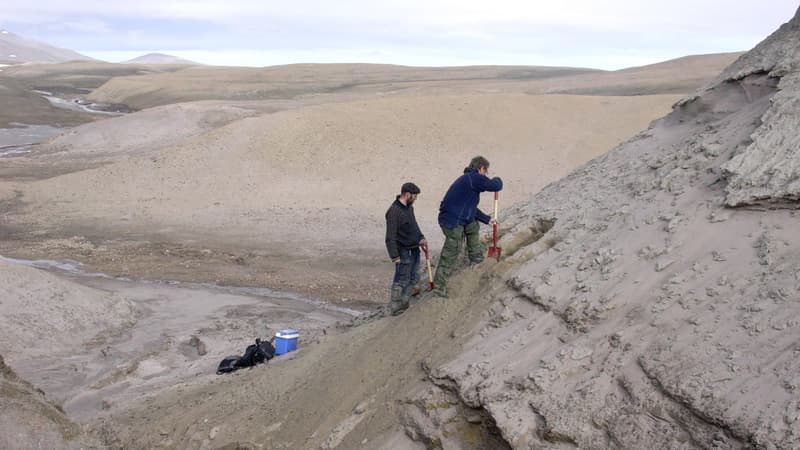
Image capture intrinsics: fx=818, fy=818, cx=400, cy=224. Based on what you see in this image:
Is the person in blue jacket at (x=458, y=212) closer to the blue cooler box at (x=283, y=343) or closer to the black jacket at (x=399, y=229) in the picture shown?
the black jacket at (x=399, y=229)

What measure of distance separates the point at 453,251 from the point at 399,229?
2.89ft

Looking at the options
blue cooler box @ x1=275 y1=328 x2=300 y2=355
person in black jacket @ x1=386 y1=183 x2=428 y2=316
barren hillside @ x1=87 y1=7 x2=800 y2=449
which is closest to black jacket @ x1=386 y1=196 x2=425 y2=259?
person in black jacket @ x1=386 y1=183 x2=428 y2=316

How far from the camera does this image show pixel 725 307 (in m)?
4.92

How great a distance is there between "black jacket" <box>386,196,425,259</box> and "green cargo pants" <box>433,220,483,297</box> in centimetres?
68

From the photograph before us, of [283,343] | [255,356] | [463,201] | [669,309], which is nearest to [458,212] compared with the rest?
[463,201]

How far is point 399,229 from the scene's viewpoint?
25.5 ft

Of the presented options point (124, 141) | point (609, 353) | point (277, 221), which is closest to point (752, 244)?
point (609, 353)

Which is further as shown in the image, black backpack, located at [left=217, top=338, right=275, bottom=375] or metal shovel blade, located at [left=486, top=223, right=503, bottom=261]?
black backpack, located at [left=217, top=338, right=275, bottom=375]

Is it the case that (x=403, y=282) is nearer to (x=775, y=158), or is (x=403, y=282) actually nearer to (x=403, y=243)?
(x=403, y=243)

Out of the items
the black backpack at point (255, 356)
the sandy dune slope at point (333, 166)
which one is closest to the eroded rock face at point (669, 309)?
the black backpack at point (255, 356)

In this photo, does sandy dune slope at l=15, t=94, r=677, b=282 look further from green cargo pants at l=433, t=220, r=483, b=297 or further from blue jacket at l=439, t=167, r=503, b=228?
blue jacket at l=439, t=167, r=503, b=228

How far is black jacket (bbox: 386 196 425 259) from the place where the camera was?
7664 mm

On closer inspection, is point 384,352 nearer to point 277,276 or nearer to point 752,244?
point 752,244

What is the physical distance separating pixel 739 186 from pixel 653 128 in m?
2.39
